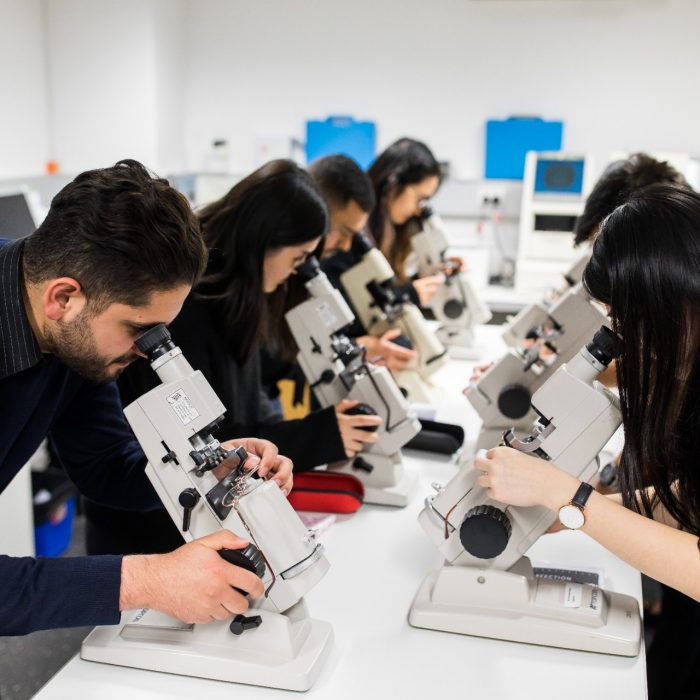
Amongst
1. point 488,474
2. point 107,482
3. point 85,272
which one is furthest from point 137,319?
point 488,474

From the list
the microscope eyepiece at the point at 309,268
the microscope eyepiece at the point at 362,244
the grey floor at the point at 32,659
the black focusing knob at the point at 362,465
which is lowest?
the grey floor at the point at 32,659

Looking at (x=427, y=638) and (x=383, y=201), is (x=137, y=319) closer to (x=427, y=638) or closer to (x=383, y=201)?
(x=427, y=638)

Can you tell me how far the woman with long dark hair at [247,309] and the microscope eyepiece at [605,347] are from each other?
66 cm

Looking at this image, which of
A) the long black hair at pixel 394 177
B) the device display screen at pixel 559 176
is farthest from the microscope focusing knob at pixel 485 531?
the device display screen at pixel 559 176

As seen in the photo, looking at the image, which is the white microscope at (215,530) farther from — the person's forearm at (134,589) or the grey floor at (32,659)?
the grey floor at (32,659)

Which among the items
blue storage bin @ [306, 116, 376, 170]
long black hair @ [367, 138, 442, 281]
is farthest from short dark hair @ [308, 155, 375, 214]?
blue storage bin @ [306, 116, 376, 170]

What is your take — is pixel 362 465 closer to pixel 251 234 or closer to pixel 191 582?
pixel 251 234

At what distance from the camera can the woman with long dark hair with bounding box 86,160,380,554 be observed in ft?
6.04

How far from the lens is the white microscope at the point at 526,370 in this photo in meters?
2.04

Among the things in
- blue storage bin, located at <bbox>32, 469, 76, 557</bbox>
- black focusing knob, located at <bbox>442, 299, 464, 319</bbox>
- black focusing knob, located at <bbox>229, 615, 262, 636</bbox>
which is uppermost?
black focusing knob, located at <bbox>442, 299, 464, 319</bbox>

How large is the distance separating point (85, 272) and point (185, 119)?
4591 millimetres

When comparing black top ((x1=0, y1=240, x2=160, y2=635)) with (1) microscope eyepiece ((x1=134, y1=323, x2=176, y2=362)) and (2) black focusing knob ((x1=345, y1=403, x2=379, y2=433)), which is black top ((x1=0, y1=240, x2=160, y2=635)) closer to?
(1) microscope eyepiece ((x1=134, y1=323, x2=176, y2=362))

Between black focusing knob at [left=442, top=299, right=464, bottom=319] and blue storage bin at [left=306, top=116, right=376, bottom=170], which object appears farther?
blue storage bin at [left=306, top=116, right=376, bottom=170]

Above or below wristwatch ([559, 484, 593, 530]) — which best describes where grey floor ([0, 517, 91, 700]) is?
below
